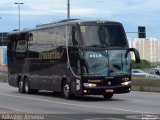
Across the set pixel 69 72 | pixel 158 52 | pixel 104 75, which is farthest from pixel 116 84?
pixel 158 52

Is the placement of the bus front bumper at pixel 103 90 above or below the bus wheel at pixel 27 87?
above

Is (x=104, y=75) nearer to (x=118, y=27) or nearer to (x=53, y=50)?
(x=118, y=27)

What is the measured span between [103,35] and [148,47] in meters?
120

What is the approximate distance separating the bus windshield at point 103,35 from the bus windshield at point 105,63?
42cm

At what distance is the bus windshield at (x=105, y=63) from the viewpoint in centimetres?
2428

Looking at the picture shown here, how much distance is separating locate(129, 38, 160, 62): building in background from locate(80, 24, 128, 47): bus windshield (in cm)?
10801

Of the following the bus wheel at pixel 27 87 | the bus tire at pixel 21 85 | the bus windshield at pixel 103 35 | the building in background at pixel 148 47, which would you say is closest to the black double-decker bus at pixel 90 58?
the bus windshield at pixel 103 35

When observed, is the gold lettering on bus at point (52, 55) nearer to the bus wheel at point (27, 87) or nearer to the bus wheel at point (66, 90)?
the bus wheel at point (66, 90)

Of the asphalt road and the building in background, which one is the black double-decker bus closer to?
the asphalt road

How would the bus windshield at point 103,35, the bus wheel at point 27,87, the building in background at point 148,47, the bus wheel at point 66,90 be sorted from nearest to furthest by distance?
1. the bus windshield at point 103,35
2. the bus wheel at point 66,90
3. the bus wheel at point 27,87
4. the building in background at point 148,47

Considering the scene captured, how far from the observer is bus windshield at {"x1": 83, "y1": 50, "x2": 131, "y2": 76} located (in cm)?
2428

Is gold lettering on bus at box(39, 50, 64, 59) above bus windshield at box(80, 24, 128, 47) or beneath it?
beneath

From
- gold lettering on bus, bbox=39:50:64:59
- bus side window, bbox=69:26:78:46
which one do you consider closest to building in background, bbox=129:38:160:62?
gold lettering on bus, bbox=39:50:64:59

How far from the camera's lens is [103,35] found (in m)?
24.7
